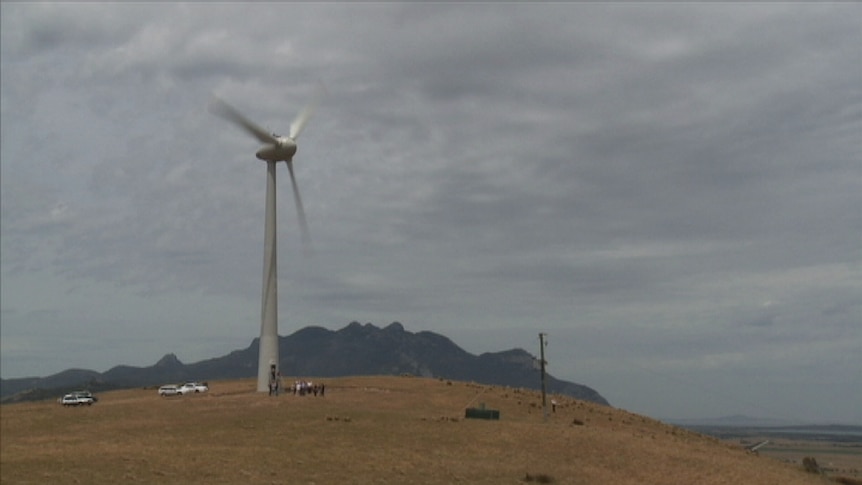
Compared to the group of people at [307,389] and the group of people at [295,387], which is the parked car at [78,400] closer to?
the group of people at [295,387]

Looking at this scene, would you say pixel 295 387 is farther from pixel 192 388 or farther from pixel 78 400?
pixel 78 400

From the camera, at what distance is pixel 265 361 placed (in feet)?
269

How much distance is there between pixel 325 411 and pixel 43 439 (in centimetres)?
2134

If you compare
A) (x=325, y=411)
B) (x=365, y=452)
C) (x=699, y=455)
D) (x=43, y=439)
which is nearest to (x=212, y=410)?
(x=325, y=411)

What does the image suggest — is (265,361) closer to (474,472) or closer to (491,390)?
(491,390)

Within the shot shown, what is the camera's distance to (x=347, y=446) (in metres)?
52.2

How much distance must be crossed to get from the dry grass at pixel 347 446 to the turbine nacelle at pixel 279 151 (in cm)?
2463

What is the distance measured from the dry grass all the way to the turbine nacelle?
24.6 meters

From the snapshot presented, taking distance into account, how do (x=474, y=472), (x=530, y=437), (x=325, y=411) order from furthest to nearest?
(x=325, y=411), (x=530, y=437), (x=474, y=472)

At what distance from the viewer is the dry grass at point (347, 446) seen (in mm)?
44688

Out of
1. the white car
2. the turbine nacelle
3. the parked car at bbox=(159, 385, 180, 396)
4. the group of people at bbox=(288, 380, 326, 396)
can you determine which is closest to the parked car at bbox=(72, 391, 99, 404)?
the parked car at bbox=(159, 385, 180, 396)

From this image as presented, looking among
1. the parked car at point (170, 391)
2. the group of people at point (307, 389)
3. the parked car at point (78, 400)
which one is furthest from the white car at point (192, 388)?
the group of people at point (307, 389)

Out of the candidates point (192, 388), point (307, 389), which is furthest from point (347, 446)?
point (192, 388)

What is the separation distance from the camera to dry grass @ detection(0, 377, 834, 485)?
44688 mm
